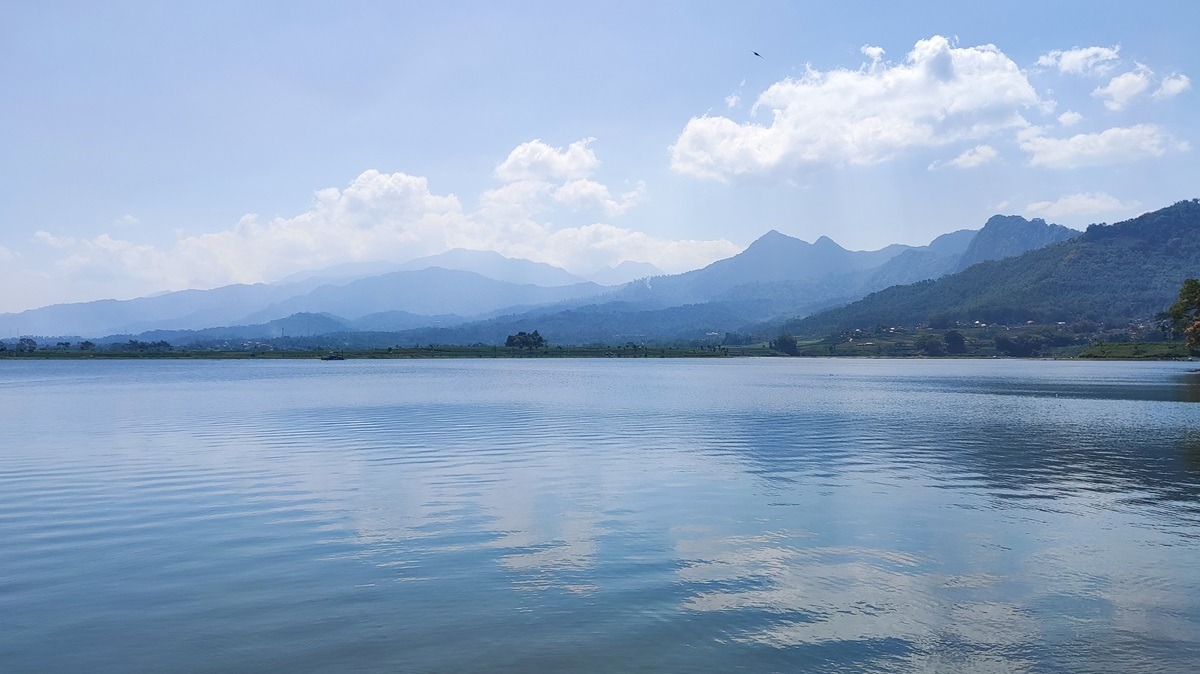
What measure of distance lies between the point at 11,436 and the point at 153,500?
33.4 meters

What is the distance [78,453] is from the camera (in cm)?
4606

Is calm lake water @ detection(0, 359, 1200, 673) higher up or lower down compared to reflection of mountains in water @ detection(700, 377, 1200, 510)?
higher up

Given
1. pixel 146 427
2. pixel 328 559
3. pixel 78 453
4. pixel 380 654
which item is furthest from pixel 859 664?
pixel 146 427

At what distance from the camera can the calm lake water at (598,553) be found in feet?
51.9

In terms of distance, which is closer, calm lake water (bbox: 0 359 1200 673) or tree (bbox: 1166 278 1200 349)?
calm lake water (bbox: 0 359 1200 673)

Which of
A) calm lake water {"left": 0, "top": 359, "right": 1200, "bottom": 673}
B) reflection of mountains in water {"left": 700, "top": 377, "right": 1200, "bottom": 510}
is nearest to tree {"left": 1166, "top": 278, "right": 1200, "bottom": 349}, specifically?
reflection of mountains in water {"left": 700, "top": 377, "right": 1200, "bottom": 510}

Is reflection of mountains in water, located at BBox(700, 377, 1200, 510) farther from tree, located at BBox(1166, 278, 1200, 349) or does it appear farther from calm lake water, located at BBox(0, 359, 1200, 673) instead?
tree, located at BBox(1166, 278, 1200, 349)

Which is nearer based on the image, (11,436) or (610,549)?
(610,549)

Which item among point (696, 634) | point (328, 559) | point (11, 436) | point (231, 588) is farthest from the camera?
point (11, 436)

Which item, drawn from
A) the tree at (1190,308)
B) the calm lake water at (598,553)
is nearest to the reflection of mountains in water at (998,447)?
the calm lake water at (598,553)

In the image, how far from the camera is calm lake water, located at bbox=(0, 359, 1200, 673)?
1582 cm

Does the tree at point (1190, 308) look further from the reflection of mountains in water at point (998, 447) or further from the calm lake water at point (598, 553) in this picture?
the calm lake water at point (598, 553)

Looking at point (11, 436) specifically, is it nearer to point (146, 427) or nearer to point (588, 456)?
point (146, 427)

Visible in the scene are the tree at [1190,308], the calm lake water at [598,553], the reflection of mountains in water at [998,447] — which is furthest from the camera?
the tree at [1190,308]
